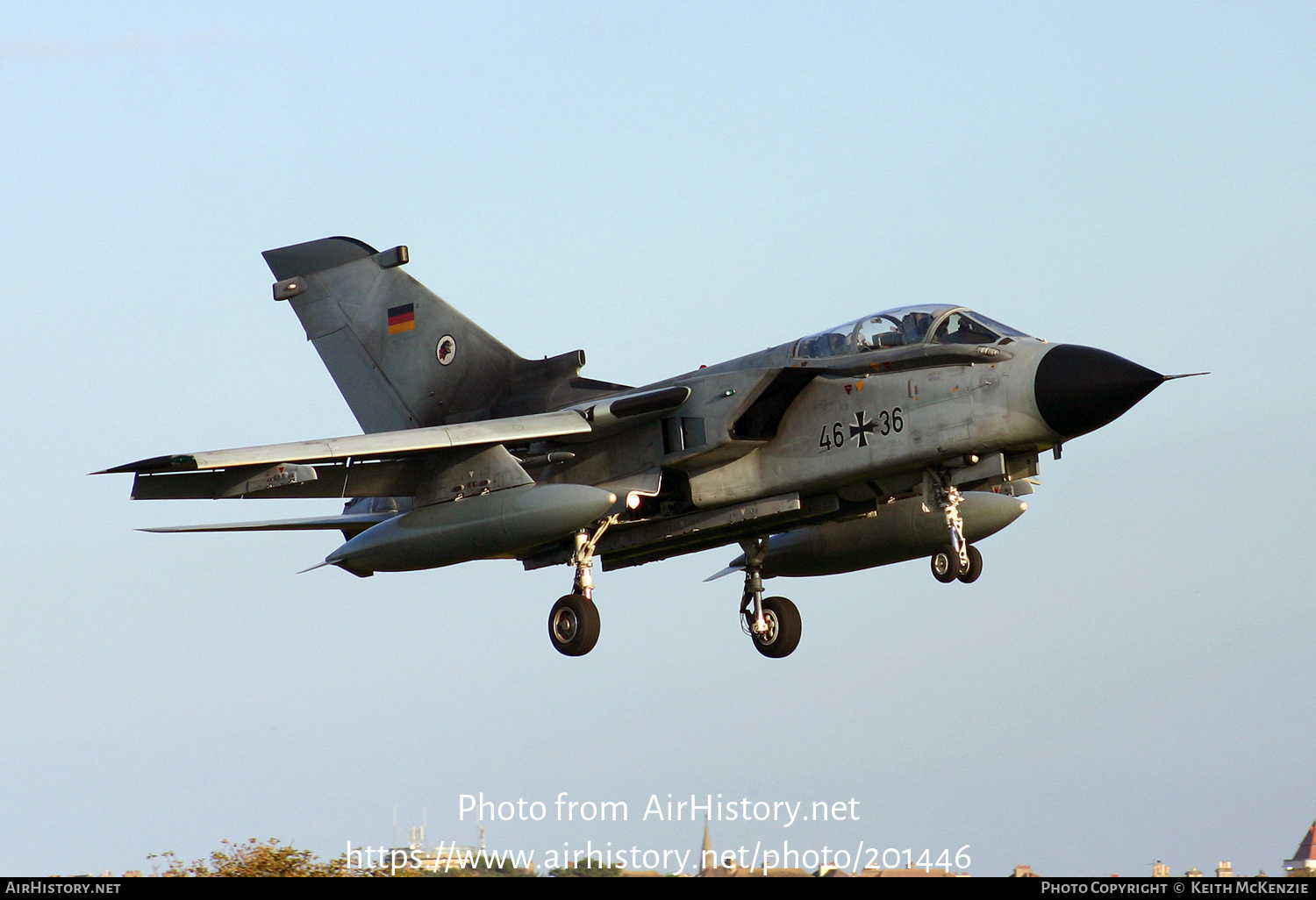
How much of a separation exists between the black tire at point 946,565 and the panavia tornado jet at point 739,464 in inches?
0.7

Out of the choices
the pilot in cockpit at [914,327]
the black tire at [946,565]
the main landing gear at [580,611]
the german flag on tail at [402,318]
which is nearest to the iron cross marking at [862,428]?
the pilot in cockpit at [914,327]

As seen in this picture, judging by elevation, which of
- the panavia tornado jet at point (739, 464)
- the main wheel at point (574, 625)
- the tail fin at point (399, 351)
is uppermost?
the tail fin at point (399, 351)

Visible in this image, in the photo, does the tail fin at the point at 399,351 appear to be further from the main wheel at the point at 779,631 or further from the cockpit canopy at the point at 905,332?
the main wheel at the point at 779,631

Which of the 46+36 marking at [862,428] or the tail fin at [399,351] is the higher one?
the tail fin at [399,351]

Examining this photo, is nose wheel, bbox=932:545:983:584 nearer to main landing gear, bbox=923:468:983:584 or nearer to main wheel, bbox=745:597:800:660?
main landing gear, bbox=923:468:983:584

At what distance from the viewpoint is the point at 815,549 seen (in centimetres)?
2072

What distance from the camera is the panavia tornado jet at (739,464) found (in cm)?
1658

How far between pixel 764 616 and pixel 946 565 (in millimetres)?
3798

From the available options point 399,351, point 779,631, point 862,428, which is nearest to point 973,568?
point 862,428

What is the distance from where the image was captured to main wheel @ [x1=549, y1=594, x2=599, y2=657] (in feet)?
60.7

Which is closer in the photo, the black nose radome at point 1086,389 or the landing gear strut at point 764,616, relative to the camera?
the black nose radome at point 1086,389

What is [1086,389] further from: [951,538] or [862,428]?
[862,428]

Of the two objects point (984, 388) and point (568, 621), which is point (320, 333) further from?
point (984, 388)

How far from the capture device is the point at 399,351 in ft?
71.9
